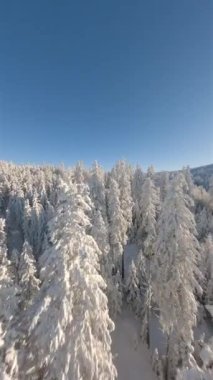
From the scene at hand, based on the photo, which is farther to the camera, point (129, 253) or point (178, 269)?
point (129, 253)

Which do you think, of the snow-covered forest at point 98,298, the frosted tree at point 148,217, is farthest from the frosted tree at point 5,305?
the frosted tree at point 148,217

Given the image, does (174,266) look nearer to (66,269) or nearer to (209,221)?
(66,269)

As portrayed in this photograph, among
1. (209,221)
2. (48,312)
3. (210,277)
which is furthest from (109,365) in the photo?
(209,221)

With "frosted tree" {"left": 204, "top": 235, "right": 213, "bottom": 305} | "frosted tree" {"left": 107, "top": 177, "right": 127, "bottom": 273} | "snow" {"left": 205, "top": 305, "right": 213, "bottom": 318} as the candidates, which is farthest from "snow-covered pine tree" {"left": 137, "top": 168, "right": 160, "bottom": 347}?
"frosted tree" {"left": 204, "top": 235, "right": 213, "bottom": 305}

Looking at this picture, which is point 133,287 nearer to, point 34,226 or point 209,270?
point 209,270

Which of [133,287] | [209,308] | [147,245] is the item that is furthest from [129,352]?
[209,308]
